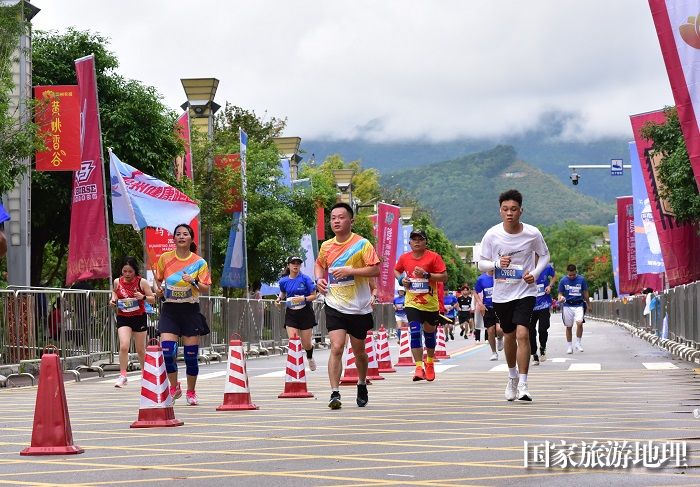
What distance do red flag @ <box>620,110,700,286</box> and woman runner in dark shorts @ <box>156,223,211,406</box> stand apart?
64.6 ft

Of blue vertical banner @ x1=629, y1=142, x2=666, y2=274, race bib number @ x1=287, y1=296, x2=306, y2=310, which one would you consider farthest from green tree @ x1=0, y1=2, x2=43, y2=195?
blue vertical banner @ x1=629, y1=142, x2=666, y2=274

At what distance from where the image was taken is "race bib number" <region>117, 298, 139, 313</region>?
19.5 meters

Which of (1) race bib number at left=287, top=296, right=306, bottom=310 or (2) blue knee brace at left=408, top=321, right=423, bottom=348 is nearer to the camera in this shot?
(2) blue knee brace at left=408, top=321, right=423, bottom=348

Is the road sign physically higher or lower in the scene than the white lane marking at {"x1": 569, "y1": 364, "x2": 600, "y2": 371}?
higher

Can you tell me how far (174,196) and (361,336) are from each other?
12.8 meters

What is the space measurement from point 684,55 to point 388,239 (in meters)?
43.4

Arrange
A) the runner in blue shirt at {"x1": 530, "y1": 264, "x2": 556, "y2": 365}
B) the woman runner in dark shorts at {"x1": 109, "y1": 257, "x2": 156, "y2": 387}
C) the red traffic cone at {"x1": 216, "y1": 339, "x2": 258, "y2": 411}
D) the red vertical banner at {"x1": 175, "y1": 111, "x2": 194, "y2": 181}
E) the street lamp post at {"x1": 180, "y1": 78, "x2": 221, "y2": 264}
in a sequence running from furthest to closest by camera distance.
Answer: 1. the street lamp post at {"x1": 180, "y1": 78, "x2": 221, "y2": 264}
2. the red vertical banner at {"x1": 175, "y1": 111, "x2": 194, "y2": 181}
3. the runner in blue shirt at {"x1": 530, "y1": 264, "x2": 556, "y2": 365}
4. the woman runner in dark shorts at {"x1": 109, "y1": 257, "x2": 156, "y2": 387}
5. the red traffic cone at {"x1": 216, "y1": 339, "x2": 258, "y2": 411}

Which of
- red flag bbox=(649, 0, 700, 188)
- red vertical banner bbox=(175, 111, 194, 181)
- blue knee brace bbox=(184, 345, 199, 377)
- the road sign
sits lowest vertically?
blue knee brace bbox=(184, 345, 199, 377)

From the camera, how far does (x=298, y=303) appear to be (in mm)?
22625

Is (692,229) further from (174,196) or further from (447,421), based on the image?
(447,421)

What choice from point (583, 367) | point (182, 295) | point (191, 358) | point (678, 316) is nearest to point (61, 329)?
point (583, 367)

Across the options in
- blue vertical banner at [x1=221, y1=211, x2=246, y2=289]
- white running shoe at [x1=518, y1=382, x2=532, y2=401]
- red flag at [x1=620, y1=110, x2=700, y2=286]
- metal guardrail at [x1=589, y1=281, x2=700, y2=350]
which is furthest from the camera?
blue vertical banner at [x1=221, y1=211, x2=246, y2=289]

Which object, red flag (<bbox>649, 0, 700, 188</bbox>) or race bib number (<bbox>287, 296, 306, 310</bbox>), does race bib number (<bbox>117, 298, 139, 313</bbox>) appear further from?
red flag (<bbox>649, 0, 700, 188</bbox>)

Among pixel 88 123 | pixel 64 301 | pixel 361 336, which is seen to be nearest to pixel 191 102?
pixel 88 123
